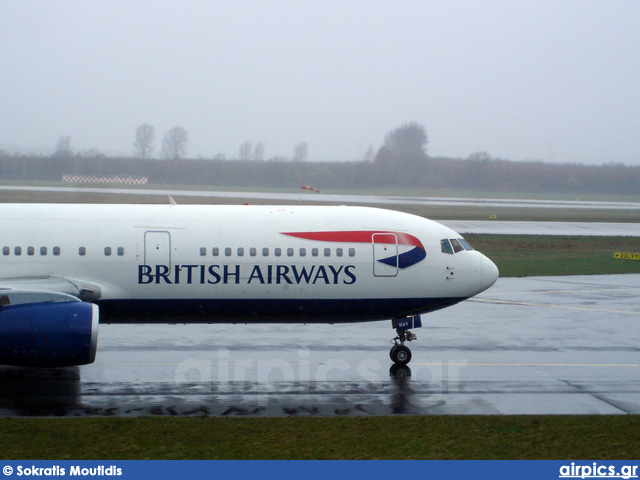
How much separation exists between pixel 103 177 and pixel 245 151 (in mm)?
44428

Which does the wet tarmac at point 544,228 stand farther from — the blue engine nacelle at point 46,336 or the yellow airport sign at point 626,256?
the blue engine nacelle at point 46,336

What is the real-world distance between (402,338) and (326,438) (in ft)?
22.3

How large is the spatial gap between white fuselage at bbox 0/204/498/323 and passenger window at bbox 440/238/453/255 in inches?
3.5

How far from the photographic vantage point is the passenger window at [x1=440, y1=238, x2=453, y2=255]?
19.0 m

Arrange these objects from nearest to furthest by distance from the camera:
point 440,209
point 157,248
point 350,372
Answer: point 350,372 → point 157,248 → point 440,209

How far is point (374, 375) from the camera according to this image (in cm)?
1741

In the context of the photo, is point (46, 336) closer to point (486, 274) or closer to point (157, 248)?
point (157, 248)

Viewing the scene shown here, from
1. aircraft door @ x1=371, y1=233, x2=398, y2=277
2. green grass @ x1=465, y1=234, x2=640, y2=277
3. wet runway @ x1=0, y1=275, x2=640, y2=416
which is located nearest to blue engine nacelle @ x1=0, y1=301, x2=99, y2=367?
wet runway @ x1=0, y1=275, x2=640, y2=416

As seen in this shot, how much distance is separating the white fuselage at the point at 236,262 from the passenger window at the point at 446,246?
0.09 metres

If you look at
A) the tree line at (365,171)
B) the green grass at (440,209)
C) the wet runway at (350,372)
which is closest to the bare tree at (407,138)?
the tree line at (365,171)

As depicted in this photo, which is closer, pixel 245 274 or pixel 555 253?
pixel 245 274

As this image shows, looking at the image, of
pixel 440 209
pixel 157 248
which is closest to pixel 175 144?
pixel 440 209

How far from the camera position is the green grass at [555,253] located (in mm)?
37281

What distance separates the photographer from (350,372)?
1761 cm
